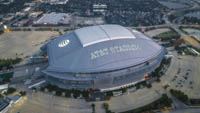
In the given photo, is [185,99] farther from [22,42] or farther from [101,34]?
[22,42]

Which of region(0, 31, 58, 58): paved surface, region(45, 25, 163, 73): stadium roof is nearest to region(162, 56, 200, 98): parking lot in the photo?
region(45, 25, 163, 73): stadium roof

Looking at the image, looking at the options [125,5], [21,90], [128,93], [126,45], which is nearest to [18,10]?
[125,5]

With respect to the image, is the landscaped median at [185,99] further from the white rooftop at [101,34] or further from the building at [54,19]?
the building at [54,19]

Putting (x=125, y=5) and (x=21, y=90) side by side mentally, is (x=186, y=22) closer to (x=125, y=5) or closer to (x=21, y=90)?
(x=125, y=5)

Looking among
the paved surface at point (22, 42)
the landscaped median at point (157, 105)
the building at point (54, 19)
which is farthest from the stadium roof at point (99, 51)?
the building at point (54, 19)

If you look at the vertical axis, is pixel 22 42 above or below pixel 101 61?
above

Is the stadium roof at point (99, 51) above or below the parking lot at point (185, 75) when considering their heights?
above

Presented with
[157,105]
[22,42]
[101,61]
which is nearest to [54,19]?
[22,42]
